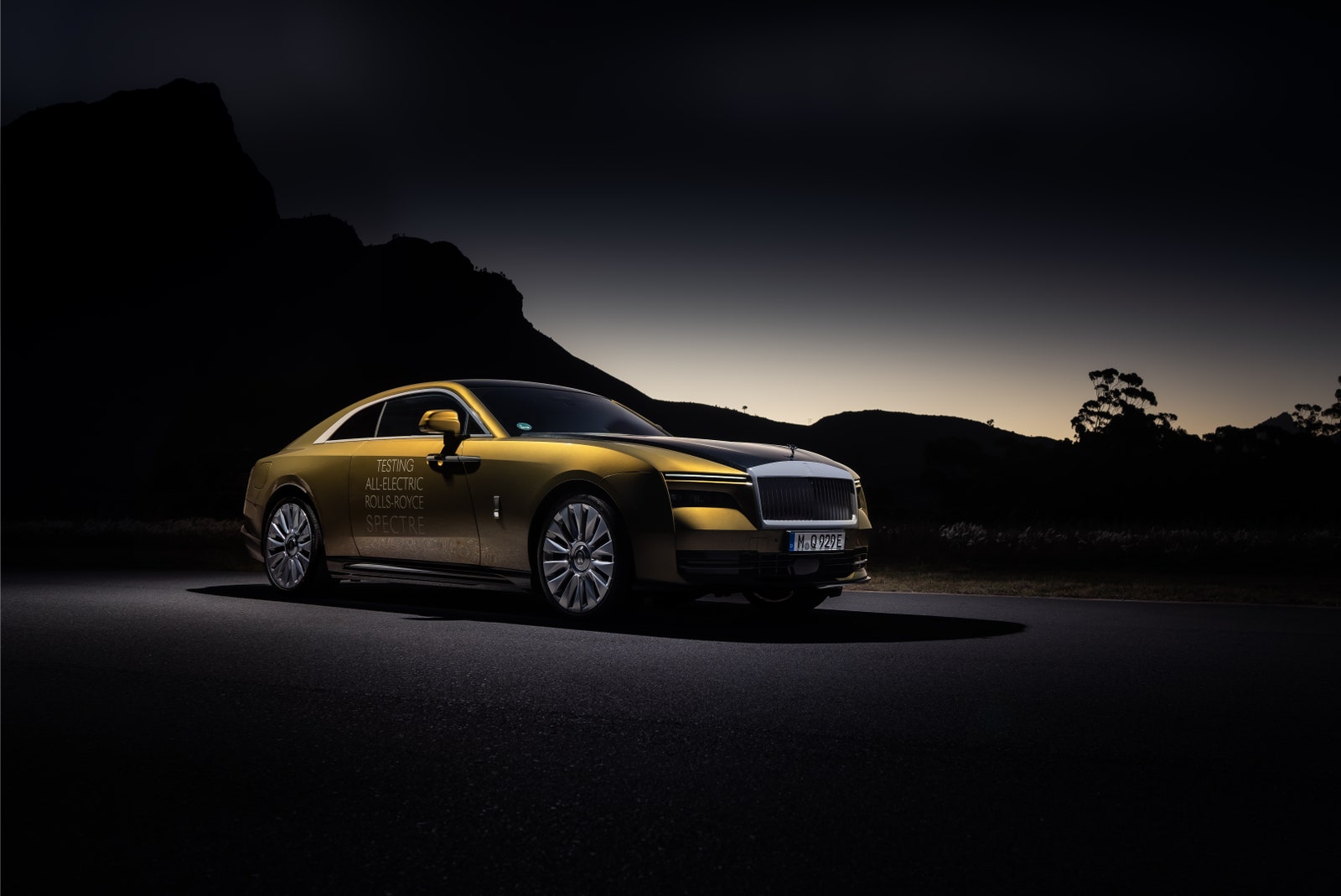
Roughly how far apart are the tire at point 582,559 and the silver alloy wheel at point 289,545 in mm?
2808

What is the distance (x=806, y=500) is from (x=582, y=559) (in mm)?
1711

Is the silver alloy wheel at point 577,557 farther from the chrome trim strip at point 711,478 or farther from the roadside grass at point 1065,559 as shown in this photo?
the roadside grass at point 1065,559

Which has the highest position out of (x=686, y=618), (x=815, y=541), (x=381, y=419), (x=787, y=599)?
(x=381, y=419)

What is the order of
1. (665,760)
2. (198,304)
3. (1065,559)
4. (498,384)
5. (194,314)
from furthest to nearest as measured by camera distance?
(198,304)
(194,314)
(1065,559)
(498,384)
(665,760)

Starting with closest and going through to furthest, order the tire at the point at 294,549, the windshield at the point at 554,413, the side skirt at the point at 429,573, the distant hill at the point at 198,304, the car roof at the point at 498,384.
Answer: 1. the side skirt at the point at 429,573
2. the windshield at the point at 554,413
3. the car roof at the point at 498,384
4. the tire at the point at 294,549
5. the distant hill at the point at 198,304

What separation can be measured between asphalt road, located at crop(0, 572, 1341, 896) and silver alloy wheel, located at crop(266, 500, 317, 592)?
208cm

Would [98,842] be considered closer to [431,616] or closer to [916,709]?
[916,709]

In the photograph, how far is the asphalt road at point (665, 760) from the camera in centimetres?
325

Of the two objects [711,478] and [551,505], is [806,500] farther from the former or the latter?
[551,505]

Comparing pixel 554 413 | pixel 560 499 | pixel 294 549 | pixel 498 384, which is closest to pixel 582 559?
pixel 560 499

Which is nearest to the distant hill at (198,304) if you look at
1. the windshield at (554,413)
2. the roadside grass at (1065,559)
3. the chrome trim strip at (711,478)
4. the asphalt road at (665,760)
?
the roadside grass at (1065,559)

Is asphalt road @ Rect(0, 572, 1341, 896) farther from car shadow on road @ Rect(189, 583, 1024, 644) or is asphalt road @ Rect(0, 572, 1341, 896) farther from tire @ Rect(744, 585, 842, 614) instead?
tire @ Rect(744, 585, 842, 614)

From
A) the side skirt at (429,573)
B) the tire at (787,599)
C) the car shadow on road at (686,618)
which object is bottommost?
the car shadow on road at (686,618)

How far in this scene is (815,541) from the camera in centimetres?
866
